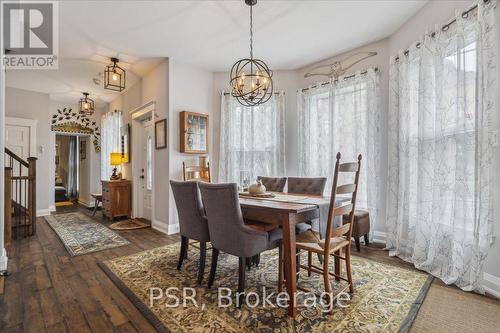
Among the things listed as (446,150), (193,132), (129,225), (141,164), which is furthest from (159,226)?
(446,150)

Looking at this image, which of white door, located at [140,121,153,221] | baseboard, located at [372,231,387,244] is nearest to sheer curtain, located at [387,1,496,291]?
baseboard, located at [372,231,387,244]

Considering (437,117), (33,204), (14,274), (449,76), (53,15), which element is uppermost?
(53,15)

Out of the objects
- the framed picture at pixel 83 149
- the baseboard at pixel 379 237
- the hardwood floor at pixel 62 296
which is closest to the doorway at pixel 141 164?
the hardwood floor at pixel 62 296

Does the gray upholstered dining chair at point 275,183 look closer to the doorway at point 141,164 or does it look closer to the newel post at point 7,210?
the doorway at point 141,164

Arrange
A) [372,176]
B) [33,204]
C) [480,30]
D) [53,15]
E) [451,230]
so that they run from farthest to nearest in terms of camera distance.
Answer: [33,204] < [372,176] < [53,15] < [451,230] < [480,30]

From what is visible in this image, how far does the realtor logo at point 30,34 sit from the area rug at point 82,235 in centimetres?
237

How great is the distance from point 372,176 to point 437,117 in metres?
1.15

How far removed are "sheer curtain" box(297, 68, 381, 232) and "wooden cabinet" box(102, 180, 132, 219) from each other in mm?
3657

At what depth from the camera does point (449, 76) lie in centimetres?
250

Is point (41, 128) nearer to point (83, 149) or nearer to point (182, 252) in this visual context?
point (83, 149)

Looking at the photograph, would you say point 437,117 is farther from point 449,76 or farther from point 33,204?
point 33,204

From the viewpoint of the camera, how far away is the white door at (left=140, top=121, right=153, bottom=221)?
5.05 meters

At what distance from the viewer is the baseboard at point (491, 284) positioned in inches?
83.3

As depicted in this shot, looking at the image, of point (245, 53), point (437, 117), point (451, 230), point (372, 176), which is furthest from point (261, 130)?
point (451, 230)
